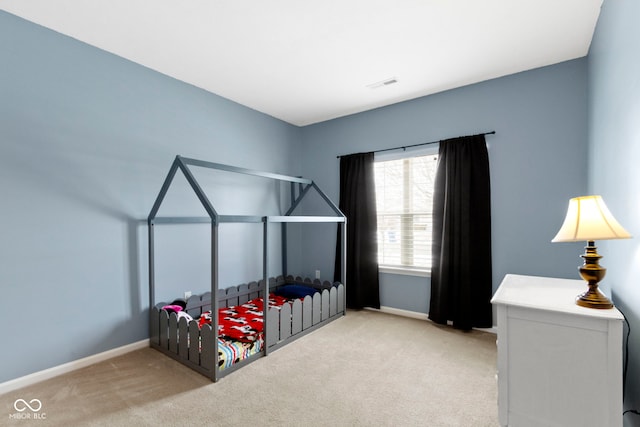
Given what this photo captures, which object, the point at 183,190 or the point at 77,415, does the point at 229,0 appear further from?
the point at 77,415

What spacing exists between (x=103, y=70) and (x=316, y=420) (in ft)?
10.0

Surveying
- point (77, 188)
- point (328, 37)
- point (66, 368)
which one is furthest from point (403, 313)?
point (77, 188)

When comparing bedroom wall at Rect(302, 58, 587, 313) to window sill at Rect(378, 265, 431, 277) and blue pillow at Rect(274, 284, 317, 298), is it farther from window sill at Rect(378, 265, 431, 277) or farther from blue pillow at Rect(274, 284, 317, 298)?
blue pillow at Rect(274, 284, 317, 298)

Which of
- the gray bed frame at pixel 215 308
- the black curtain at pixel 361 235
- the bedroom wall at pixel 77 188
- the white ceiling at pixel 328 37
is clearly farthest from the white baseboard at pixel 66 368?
the white ceiling at pixel 328 37

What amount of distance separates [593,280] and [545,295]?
22 centimetres

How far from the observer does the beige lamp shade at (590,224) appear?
1.28m

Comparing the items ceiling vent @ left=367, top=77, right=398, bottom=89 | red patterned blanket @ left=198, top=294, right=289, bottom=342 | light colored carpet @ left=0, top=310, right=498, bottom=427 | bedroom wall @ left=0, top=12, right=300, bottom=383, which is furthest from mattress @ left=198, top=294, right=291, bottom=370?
ceiling vent @ left=367, top=77, right=398, bottom=89

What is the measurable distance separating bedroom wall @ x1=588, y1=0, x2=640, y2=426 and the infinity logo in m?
3.18

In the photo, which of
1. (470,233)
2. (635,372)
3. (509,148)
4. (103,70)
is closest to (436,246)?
(470,233)

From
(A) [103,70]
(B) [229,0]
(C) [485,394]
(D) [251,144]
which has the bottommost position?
(C) [485,394]

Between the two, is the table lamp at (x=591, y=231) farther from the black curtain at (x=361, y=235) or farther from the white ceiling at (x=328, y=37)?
the black curtain at (x=361, y=235)

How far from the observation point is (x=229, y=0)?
73.9 inches

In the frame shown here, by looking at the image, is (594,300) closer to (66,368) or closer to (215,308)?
(215,308)

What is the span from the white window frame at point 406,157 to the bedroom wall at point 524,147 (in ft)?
0.27
